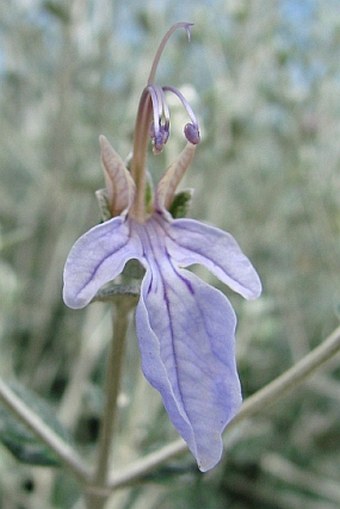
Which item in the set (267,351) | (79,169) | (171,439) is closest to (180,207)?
(171,439)

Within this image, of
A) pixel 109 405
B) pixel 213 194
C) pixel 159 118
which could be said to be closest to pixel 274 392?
pixel 109 405

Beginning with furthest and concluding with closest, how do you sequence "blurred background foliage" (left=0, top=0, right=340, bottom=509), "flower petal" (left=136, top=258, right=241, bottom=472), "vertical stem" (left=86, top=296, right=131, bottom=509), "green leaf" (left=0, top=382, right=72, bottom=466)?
"blurred background foliage" (left=0, top=0, right=340, bottom=509) → "green leaf" (left=0, top=382, right=72, bottom=466) → "vertical stem" (left=86, top=296, right=131, bottom=509) → "flower petal" (left=136, top=258, right=241, bottom=472)

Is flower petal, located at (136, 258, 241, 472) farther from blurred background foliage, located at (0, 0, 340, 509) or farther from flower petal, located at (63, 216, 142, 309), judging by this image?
blurred background foliage, located at (0, 0, 340, 509)

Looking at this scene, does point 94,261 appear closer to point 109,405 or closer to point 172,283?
point 172,283

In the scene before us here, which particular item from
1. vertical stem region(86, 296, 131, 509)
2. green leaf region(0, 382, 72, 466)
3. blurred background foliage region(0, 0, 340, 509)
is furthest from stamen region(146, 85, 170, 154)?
blurred background foliage region(0, 0, 340, 509)

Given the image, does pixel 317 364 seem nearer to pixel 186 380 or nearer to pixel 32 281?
pixel 186 380

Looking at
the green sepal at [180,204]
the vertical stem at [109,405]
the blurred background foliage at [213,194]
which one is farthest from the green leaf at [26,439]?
the blurred background foliage at [213,194]

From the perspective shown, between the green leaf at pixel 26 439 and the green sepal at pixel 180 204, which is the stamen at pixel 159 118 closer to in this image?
the green sepal at pixel 180 204
